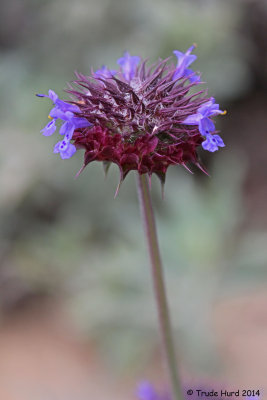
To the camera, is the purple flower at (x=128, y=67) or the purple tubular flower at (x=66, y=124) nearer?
the purple tubular flower at (x=66, y=124)

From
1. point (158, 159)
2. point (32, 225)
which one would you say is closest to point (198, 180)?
point (32, 225)

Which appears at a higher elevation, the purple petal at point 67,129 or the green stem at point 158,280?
the purple petal at point 67,129

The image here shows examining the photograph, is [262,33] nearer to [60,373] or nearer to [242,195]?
[242,195]

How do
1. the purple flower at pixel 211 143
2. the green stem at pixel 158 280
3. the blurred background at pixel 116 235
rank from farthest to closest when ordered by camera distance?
the blurred background at pixel 116 235 → the green stem at pixel 158 280 → the purple flower at pixel 211 143

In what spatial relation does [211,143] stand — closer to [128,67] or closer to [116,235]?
[128,67]

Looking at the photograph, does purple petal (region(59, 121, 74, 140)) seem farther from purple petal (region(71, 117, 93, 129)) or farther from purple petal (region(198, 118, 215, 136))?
purple petal (region(198, 118, 215, 136))

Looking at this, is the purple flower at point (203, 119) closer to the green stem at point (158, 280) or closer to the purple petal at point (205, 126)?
the purple petal at point (205, 126)

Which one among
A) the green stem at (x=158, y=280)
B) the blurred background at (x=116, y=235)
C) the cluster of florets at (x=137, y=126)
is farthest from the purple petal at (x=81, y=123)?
the blurred background at (x=116, y=235)
